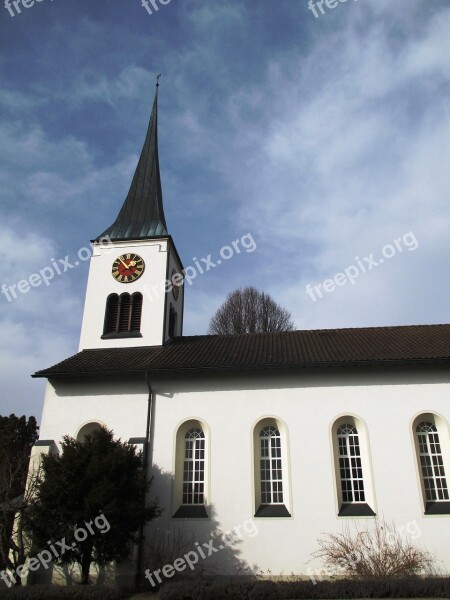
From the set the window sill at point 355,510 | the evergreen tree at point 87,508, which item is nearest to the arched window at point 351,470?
the window sill at point 355,510

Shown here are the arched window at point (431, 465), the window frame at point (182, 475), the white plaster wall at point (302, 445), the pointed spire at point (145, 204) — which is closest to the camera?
the white plaster wall at point (302, 445)

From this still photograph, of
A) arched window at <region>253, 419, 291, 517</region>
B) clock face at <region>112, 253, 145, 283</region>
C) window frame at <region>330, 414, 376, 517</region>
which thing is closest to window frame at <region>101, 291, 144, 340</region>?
clock face at <region>112, 253, 145, 283</region>

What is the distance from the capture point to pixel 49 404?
679 inches

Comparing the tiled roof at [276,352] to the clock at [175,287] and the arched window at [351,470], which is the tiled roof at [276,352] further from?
the clock at [175,287]

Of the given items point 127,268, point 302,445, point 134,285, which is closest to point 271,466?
point 302,445

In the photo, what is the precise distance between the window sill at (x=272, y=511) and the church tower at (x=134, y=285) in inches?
332

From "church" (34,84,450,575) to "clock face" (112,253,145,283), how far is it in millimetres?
4747

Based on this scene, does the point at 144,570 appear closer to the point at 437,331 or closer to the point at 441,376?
the point at 441,376

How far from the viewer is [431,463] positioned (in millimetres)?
15180

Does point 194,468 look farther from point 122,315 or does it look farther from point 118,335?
point 122,315

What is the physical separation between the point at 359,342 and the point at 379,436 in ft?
15.2

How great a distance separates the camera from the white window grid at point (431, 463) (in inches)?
584

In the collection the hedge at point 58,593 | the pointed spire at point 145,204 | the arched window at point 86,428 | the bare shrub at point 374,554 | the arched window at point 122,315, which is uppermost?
the pointed spire at point 145,204

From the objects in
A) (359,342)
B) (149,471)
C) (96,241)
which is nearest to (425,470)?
(359,342)
